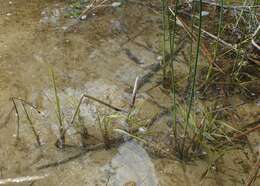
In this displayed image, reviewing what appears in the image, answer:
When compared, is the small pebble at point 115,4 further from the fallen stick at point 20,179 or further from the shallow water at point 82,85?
the fallen stick at point 20,179

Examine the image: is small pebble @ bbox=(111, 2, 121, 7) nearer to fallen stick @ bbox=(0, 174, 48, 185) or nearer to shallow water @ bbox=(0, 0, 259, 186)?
shallow water @ bbox=(0, 0, 259, 186)

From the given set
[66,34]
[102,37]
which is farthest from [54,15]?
[102,37]

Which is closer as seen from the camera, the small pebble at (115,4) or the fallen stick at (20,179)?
the fallen stick at (20,179)

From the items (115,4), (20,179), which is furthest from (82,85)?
(115,4)

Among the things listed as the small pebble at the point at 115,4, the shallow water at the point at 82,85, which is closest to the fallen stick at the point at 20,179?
the shallow water at the point at 82,85

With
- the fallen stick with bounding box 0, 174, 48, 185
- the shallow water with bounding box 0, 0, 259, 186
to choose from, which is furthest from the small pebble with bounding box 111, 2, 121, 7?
the fallen stick with bounding box 0, 174, 48, 185

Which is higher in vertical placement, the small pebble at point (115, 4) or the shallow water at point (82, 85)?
the small pebble at point (115, 4)

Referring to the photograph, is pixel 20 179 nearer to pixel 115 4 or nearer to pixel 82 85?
pixel 82 85

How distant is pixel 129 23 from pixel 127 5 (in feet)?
0.63

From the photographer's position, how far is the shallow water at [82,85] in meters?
1.68

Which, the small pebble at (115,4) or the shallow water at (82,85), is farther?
the small pebble at (115,4)

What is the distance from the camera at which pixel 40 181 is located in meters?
1.65

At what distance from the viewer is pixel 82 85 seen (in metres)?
2.08

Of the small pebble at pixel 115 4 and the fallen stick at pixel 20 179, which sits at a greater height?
the small pebble at pixel 115 4
